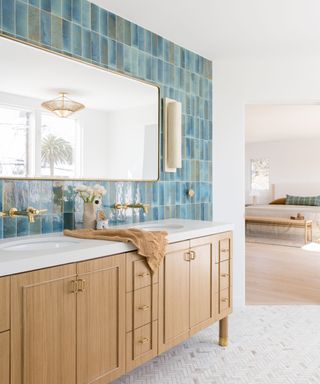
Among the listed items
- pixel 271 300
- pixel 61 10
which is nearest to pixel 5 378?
pixel 61 10

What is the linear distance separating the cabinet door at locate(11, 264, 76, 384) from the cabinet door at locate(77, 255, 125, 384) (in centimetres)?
5

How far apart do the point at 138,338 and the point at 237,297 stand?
75.3 inches

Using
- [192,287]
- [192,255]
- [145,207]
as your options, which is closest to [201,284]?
[192,287]

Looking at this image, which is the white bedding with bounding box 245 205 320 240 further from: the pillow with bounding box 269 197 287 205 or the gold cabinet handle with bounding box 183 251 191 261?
the gold cabinet handle with bounding box 183 251 191 261

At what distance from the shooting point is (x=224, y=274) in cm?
281

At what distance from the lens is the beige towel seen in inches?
79.2

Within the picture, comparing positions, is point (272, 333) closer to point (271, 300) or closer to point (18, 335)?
point (271, 300)

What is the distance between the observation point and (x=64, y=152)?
246cm

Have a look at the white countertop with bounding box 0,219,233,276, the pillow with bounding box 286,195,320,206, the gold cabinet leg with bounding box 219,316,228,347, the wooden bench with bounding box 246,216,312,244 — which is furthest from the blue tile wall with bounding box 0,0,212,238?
the pillow with bounding box 286,195,320,206

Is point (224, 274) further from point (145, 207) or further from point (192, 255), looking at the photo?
point (145, 207)

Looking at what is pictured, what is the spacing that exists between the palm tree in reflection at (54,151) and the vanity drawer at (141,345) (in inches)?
40.2

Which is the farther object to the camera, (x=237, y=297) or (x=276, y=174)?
(x=276, y=174)

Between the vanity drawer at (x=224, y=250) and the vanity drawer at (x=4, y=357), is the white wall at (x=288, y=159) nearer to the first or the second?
the vanity drawer at (x=224, y=250)

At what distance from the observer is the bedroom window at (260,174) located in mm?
10673
